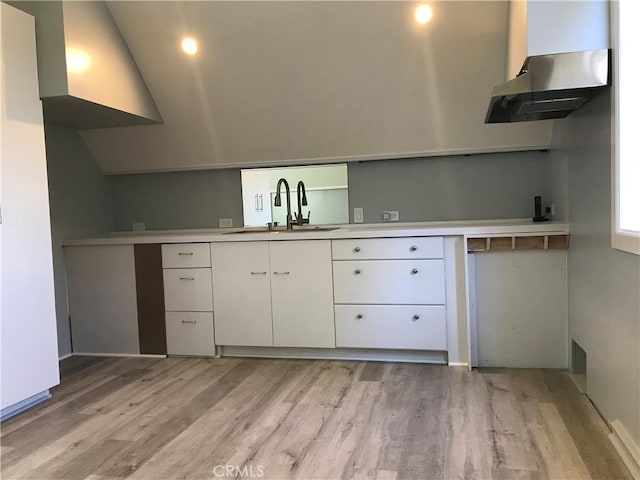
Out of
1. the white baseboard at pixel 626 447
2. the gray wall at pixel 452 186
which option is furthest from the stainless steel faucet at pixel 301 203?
the white baseboard at pixel 626 447

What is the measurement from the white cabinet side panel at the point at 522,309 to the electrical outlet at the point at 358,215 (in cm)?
105

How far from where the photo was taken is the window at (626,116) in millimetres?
1923

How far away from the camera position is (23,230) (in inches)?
102

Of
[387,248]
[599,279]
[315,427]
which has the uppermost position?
[387,248]

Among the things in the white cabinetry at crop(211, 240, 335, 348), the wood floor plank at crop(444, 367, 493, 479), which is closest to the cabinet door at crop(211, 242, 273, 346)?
the white cabinetry at crop(211, 240, 335, 348)

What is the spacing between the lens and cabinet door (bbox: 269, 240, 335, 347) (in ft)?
10.8

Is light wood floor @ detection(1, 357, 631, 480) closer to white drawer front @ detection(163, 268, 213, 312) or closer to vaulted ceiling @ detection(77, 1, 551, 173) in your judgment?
white drawer front @ detection(163, 268, 213, 312)

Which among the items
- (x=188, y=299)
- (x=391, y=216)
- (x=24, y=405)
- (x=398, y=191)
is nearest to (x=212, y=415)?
(x=24, y=405)

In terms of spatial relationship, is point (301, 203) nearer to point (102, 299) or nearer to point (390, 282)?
point (390, 282)

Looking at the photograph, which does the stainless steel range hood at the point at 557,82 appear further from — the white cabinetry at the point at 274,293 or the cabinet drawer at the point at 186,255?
the cabinet drawer at the point at 186,255

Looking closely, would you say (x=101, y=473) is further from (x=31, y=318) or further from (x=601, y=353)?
(x=601, y=353)

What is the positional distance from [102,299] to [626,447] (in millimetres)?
3244

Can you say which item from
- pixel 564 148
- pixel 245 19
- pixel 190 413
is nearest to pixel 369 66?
pixel 245 19

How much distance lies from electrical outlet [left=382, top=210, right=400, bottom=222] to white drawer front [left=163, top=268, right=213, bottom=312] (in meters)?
1.33
